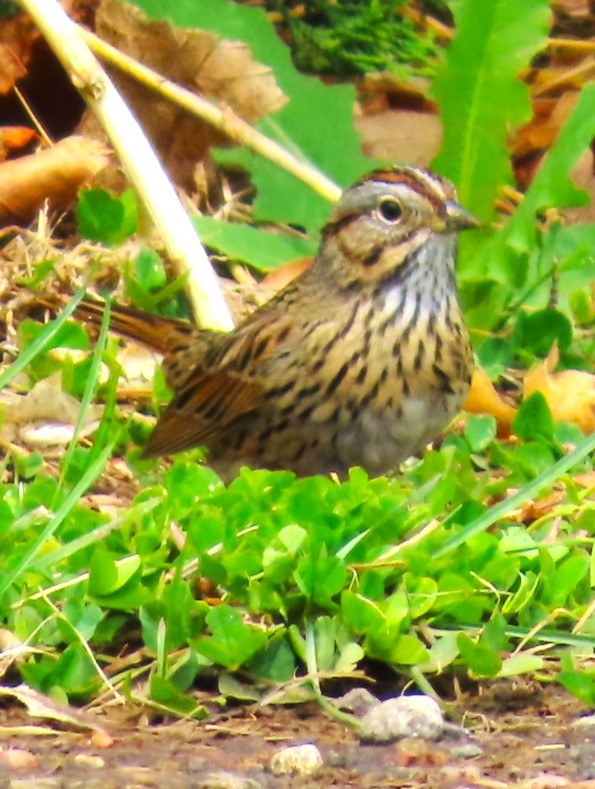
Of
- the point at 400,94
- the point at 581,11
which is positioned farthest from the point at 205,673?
the point at 581,11

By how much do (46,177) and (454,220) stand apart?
145 centimetres

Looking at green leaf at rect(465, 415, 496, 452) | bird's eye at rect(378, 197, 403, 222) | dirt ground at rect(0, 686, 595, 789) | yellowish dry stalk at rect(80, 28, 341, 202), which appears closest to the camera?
dirt ground at rect(0, 686, 595, 789)

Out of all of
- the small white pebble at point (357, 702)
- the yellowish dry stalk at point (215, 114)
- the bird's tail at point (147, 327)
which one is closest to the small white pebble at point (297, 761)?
the small white pebble at point (357, 702)

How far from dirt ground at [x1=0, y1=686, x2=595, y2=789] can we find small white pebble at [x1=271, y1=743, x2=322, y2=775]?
0.04ft

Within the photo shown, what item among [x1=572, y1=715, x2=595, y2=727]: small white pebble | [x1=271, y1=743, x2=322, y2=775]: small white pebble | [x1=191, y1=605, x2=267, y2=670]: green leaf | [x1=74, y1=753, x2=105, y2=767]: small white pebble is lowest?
[x1=572, y1=715, x2=595, y2=727]: small white pebble

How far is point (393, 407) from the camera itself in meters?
3.39

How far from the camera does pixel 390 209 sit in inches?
141

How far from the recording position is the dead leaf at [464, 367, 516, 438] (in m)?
3.97

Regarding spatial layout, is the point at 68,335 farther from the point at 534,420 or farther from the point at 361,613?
the point at 361,613

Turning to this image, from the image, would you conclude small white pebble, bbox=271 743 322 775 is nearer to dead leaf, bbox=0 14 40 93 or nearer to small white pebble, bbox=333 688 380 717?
small white pebble, bbox=333 688 380 717

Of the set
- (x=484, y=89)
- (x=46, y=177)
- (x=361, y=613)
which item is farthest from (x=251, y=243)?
(x=361, y=613)

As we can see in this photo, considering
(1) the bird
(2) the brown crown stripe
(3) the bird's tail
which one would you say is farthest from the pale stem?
(2) the brown crown stripe

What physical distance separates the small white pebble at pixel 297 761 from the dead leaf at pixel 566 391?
67.2 inches

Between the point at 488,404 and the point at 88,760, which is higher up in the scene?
the point at 488,404
